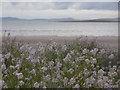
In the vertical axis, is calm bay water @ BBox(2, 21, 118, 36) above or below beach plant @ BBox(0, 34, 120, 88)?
above

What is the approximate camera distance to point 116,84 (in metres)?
5.15

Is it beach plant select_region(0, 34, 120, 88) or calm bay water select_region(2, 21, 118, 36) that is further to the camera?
calm bay water select_region(2, 21, 118, 36)

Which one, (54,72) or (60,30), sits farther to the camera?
(60,30)

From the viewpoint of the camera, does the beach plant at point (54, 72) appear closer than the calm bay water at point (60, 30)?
Yes

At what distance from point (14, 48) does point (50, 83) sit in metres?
3.13

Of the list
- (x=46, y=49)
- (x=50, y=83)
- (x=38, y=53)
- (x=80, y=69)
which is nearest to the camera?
(x=50, y=83)

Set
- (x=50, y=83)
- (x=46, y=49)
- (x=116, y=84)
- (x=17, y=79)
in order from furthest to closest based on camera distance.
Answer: (x=46, y=49) → (x=116, y=84) → (x=17, y=79) → (x=50, y=83)

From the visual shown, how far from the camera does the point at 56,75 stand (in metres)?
4.94

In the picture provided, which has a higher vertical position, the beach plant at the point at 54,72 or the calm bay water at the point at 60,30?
the calm bay water at the point at 60,30

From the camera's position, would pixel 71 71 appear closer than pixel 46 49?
Yes

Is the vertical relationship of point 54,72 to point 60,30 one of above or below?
below

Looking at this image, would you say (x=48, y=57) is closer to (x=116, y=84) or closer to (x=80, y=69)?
(x=80, y=69)

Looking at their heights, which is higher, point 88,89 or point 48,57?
point 48,57

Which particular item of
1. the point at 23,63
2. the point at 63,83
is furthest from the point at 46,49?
the point at 63,83
